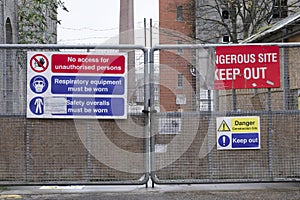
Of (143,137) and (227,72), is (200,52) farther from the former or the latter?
(143,137)

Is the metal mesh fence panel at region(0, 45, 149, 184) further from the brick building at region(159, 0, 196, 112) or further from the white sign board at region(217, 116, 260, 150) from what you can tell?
the white sign board at region(217, 116, 260, 150)

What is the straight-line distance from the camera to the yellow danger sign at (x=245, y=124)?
9.24m

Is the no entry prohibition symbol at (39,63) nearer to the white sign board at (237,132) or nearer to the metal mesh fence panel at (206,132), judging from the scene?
the metal mesh fence panel at (206,132)

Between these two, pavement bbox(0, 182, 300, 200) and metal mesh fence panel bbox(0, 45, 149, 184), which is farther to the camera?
metal mesh fence panel bbox(0, 45, 149, 184)

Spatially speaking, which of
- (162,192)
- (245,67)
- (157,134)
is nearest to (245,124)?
(245,67)

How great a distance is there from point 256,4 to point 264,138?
28.8 metres

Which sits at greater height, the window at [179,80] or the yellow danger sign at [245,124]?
the window at [179,80]

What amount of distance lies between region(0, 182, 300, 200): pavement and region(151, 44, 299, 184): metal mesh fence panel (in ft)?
0.68

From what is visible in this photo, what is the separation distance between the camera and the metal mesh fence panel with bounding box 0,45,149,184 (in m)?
9.12

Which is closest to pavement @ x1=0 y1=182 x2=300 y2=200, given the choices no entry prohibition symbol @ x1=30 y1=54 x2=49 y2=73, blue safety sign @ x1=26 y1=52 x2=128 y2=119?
blue safety sign @ x1=26 y1=52 x2=128 y2=119

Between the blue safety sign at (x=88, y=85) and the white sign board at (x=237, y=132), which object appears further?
the white sign board at (x=237, y=132)

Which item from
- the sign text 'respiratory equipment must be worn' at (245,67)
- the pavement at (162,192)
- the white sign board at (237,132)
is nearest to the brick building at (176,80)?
the sign text 'respiratory equipment must be worn' at (245,67)

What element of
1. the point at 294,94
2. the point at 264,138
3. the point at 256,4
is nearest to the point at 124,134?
the point at 264,138

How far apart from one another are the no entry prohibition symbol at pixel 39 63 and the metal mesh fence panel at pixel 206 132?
1.82 meters
